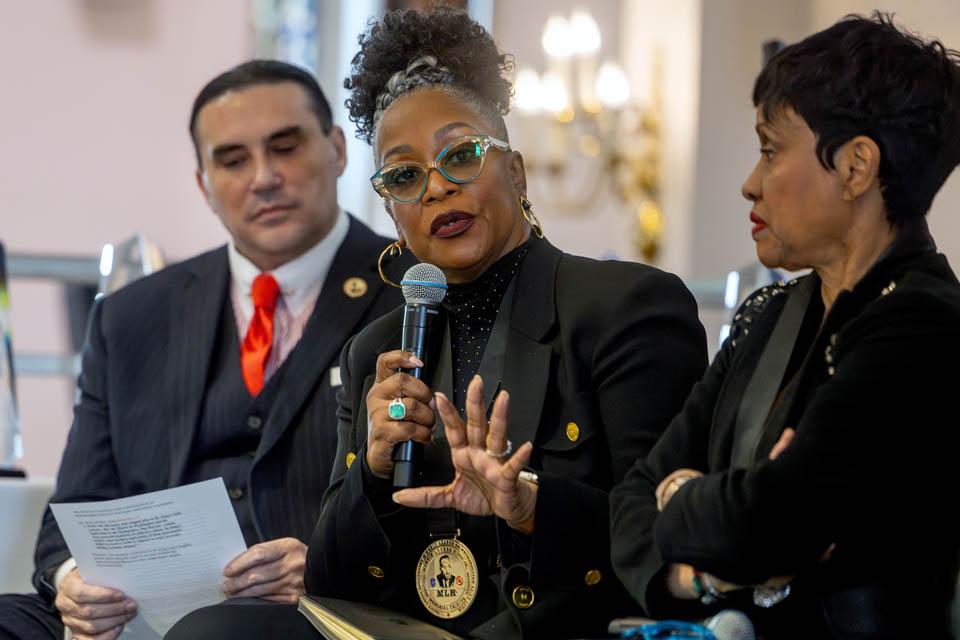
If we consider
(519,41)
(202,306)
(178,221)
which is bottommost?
(178,221)

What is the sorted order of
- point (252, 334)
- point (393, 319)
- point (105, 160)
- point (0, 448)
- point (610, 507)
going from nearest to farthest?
1. point (610, 507)
2. point (393, 319)
3. point (252, 334)
4. point (0, 448)
5. point (105, 160)

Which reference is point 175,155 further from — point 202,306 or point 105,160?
point 202,306

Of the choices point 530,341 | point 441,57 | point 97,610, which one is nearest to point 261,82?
point 441,57

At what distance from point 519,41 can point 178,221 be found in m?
2.21

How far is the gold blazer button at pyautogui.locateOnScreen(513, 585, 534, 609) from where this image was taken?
195cm

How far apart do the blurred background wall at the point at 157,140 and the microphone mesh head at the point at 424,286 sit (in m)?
5.06

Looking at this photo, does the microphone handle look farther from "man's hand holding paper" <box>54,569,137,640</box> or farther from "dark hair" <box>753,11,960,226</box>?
"man's hand holding paper" <box>54,569,137,640</box>

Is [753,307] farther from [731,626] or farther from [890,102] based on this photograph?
[731,626]

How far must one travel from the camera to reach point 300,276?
127 inches

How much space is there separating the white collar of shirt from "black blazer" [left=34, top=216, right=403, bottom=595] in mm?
39

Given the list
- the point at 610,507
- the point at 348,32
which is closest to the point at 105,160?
the point at 348,32

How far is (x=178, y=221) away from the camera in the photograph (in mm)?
7680

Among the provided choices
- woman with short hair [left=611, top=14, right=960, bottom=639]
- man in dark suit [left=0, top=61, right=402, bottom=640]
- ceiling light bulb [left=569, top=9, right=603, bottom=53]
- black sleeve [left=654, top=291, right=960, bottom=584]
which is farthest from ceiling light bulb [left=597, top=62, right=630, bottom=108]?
black sleeve [left=654, top=291, right=960, bottom=584]

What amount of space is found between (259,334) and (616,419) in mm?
1311
